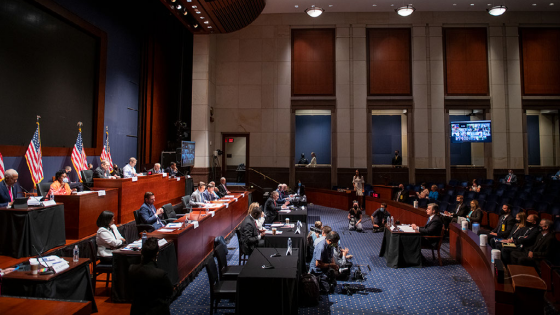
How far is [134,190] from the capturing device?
824 cm

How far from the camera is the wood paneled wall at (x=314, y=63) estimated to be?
15008mm

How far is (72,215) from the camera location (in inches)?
245

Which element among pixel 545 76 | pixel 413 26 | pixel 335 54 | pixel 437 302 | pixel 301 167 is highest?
pixel 413 26

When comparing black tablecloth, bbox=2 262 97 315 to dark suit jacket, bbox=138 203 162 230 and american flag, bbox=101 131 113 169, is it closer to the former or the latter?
dark suit jacket, bbox=138 203 162 230

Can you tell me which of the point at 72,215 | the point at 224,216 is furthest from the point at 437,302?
the point at 72,215

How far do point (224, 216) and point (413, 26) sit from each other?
12.0 meters

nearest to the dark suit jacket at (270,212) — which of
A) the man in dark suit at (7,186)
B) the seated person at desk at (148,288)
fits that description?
the man in dark suit at (7,186)

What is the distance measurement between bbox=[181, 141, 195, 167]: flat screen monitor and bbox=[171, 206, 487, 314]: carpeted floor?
5.78 meters

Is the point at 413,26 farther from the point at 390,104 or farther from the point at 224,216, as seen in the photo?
the point at 224,216

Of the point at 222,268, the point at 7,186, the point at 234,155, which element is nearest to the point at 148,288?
the point at 222,268

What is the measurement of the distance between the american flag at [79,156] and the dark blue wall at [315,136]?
33.3 feet

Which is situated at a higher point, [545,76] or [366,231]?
[545,76]

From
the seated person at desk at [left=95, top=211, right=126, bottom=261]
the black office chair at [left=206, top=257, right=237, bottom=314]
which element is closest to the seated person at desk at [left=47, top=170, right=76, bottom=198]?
the seated person at desk at [left=95, top=211, right=126, bottom=261]

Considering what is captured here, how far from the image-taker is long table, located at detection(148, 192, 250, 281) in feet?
16.3
